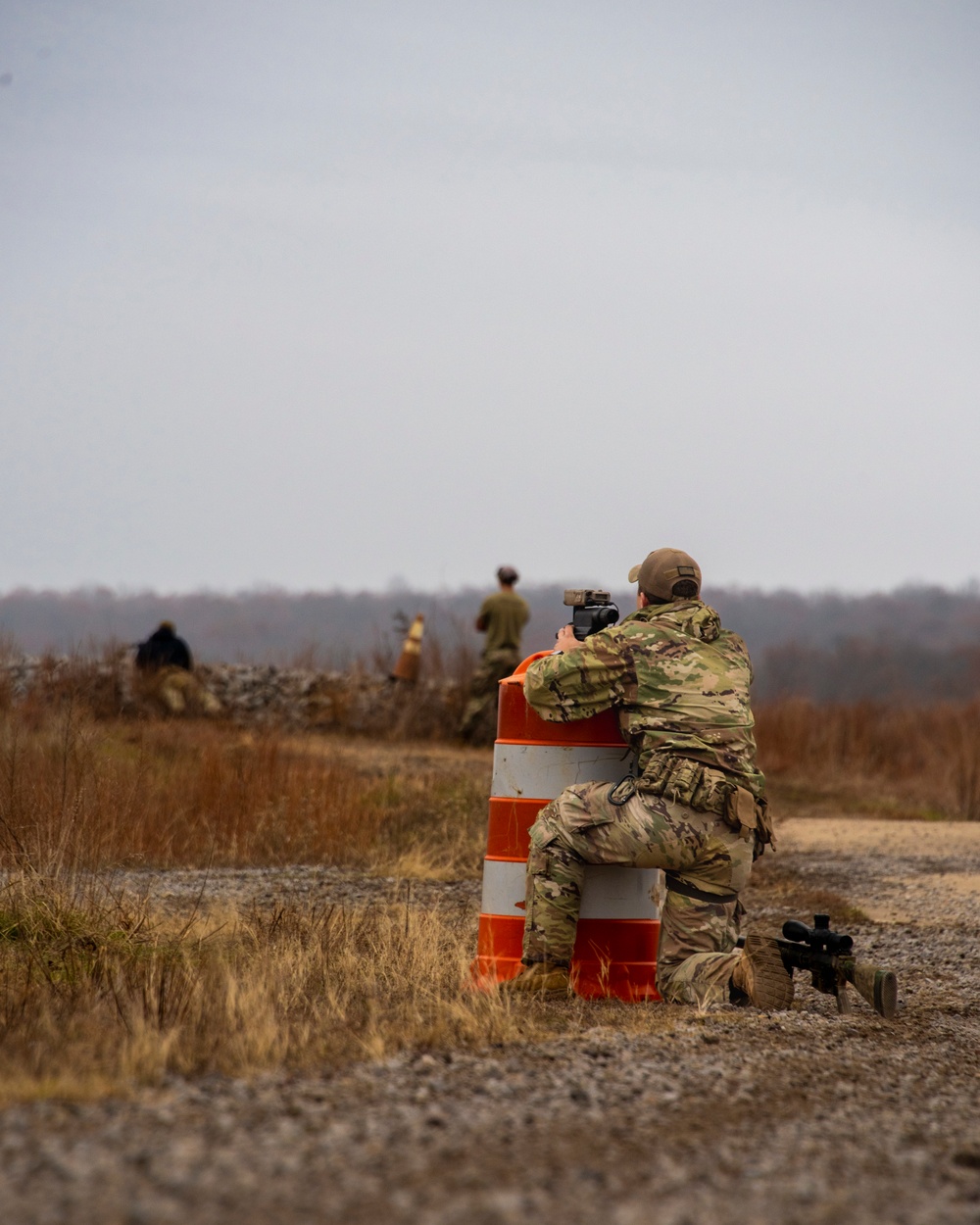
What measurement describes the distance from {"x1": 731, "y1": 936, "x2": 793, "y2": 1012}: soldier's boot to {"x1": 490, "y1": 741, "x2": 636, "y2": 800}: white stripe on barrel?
32.4 inches

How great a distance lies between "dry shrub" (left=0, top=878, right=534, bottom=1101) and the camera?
334 cm

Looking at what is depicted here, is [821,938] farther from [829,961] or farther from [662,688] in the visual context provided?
[662,688]

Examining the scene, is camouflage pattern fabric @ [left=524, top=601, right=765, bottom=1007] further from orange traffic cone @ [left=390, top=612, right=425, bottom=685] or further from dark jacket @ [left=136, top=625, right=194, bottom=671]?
orange traffic cone @ [left=390, top=612, right=425, bottom=685]

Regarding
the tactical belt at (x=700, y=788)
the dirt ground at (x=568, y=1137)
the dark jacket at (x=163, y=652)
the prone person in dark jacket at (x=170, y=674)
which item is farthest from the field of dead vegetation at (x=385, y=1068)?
the dark jacket at (x=163, y=652)

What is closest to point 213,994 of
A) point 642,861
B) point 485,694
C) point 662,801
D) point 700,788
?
point 642,861

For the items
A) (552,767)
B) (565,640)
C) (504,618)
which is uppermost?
(504,618)

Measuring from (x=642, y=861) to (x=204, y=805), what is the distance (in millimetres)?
5443

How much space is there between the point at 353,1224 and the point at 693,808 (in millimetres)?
2647

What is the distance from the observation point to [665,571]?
16.6ft

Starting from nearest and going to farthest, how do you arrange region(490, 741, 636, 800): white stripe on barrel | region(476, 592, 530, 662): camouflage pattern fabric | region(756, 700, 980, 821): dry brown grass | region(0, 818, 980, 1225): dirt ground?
1. region(0, 818, 980, 1225): dirt ground
2. region(490, 741, 636, 800): white stripe on barrel
3. region(476, 592, 530, 662): camouflage pattern fabric
4. region(756, 700, 980, 821): dry brown grass

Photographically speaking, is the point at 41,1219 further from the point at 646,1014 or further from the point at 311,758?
the point at 311,758

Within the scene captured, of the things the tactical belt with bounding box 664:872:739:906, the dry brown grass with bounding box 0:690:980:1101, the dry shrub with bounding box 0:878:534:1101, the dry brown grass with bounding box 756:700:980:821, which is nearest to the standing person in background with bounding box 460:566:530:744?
the dry brown grass with bounding box 0:690:980:1101

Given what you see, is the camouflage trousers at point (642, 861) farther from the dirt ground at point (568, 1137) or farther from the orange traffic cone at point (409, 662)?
the orange traffic cone at point (409, 662)

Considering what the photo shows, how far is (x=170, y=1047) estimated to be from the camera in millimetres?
3385
